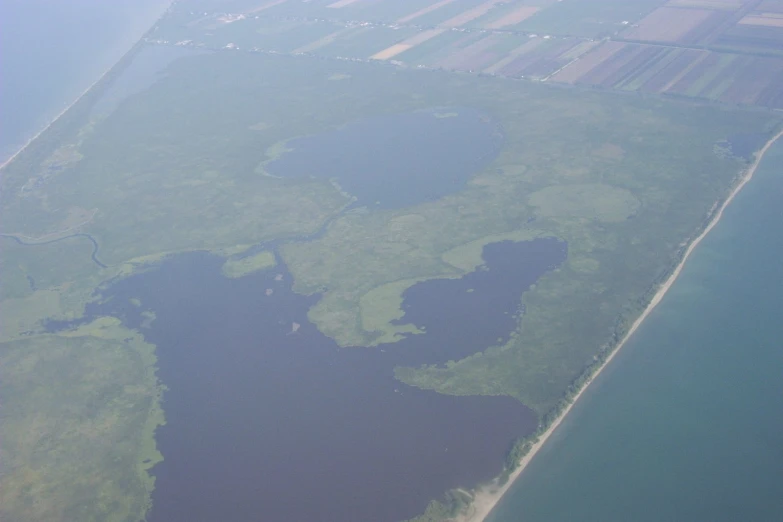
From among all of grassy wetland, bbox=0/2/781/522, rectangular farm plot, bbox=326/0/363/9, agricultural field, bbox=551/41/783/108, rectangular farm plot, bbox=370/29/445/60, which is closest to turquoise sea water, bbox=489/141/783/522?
grassy wetland, bbox=0/2/781/522

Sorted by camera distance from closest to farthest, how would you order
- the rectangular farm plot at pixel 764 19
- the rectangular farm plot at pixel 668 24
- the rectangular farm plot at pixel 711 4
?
the rectangular farm plot at pixel 668 24 < the rectangular farm plot at pixel 764 19 < the rectangular farm plot at pixel 711 4

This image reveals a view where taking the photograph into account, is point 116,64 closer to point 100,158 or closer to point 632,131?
point 100,158

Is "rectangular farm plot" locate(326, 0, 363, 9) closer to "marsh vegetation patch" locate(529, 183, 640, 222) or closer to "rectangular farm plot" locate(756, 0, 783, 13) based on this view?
"rectangular farm plot" locate(756, 0, 783, 13)

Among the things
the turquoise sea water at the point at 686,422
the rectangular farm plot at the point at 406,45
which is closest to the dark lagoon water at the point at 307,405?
the turquoise sea water at the point at 686,422

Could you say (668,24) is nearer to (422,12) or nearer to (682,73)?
(682,73)

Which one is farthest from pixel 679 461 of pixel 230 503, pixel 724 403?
pixel 230 503

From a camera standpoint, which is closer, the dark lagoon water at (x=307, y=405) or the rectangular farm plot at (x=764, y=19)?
the dark lagoon water at (x=307, y=405)

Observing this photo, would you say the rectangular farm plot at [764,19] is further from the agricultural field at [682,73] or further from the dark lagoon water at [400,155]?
the dark lagoon water at [400,155]
